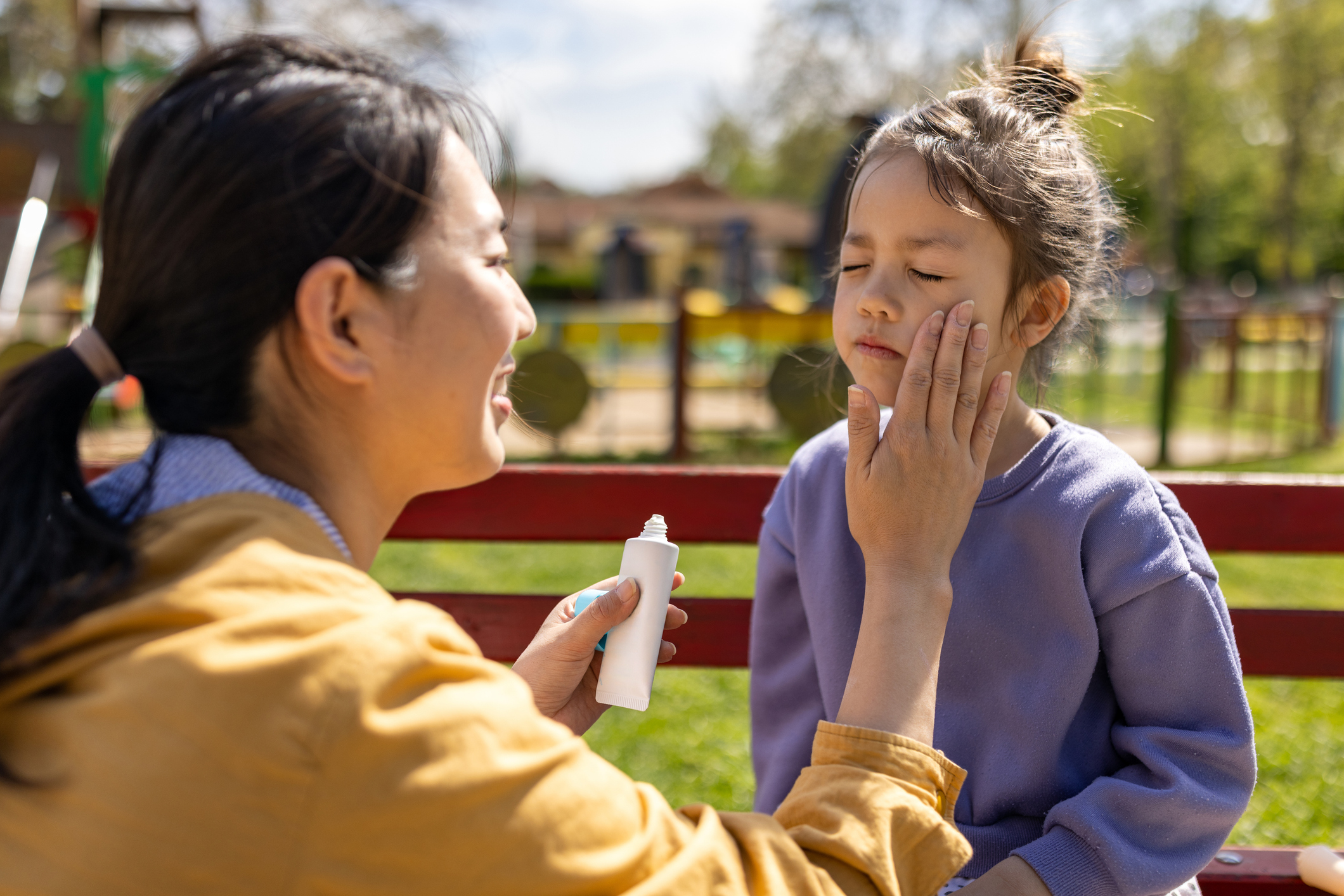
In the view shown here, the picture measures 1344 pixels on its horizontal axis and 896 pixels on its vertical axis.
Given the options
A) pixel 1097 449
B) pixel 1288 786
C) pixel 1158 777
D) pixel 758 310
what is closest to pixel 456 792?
pixel 1158 777

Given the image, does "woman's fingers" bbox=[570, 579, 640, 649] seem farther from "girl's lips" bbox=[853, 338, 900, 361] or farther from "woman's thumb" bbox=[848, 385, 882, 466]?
"girl's lips" bbox=[853, 338, 900, 361]

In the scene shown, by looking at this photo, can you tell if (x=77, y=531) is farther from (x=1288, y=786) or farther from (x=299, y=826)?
(x=1288, y=786)

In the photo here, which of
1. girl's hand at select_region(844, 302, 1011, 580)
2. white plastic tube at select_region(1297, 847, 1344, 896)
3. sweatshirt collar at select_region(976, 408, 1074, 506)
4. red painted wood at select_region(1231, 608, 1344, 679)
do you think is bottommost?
white plastic tube at select_region(1297, 847, 1344, 896)

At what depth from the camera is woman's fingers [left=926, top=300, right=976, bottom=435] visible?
144 centimetres

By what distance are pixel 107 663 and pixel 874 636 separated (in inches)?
32.7

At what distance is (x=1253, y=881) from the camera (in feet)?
6.37

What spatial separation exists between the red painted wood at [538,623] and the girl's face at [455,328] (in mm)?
1125

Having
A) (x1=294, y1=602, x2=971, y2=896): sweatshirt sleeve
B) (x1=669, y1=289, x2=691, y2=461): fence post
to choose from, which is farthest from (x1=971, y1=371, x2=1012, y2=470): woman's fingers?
(x1=669, y1=289, x2=691, y2=461): fence post

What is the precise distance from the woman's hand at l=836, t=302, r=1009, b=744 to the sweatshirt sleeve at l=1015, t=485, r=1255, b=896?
0.36m

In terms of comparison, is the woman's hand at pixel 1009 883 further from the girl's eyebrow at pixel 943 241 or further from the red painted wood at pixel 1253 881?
the girl's eyebrow at pixel 943 241

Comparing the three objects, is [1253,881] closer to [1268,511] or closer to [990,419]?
[1268,511]

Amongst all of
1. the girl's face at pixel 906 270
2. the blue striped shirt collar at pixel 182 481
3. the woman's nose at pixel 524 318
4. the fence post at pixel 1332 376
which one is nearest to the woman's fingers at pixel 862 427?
the girl's face at pixel 906 270

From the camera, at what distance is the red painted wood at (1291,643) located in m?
2.25

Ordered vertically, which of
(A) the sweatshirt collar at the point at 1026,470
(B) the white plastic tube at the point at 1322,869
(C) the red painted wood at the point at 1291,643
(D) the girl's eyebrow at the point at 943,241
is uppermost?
(D) the girl's eyebrow at the point at 943,241
